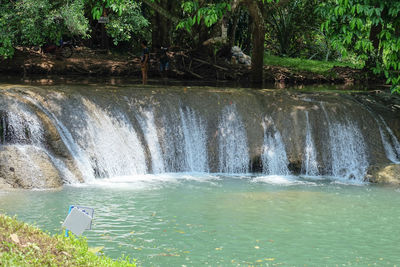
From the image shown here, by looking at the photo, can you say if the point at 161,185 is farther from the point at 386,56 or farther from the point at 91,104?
the point at 386,56

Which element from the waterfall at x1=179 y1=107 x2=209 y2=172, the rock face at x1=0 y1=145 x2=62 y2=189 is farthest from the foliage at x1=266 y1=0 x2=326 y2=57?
the rock face at x1=0 y1=145 x2=62 y2=189

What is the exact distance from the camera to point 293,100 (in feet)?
53.2

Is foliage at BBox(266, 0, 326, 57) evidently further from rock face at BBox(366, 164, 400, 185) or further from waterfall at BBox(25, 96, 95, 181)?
waterfall at BBox(25, 96, 95, 181)

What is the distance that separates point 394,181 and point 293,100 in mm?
3786

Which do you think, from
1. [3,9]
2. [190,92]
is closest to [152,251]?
[190,92]

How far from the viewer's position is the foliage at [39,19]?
16.3m

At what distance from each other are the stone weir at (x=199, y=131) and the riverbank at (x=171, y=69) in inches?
247

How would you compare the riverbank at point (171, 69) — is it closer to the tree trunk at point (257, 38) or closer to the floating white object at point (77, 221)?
the tree trunk at point (257, 38)

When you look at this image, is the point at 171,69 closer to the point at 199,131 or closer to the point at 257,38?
the point at 257,38

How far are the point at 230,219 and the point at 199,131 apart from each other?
18.0 feet

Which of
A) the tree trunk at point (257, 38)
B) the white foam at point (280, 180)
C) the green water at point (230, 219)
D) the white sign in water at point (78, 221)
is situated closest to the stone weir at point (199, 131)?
the white foam at point (280, 180)

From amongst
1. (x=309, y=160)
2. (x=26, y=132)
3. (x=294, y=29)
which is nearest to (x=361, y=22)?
(x=309, y=160)

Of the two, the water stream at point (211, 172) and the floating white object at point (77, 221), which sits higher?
the floating white object at point (77, 221)

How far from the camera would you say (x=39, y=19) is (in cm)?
1697
